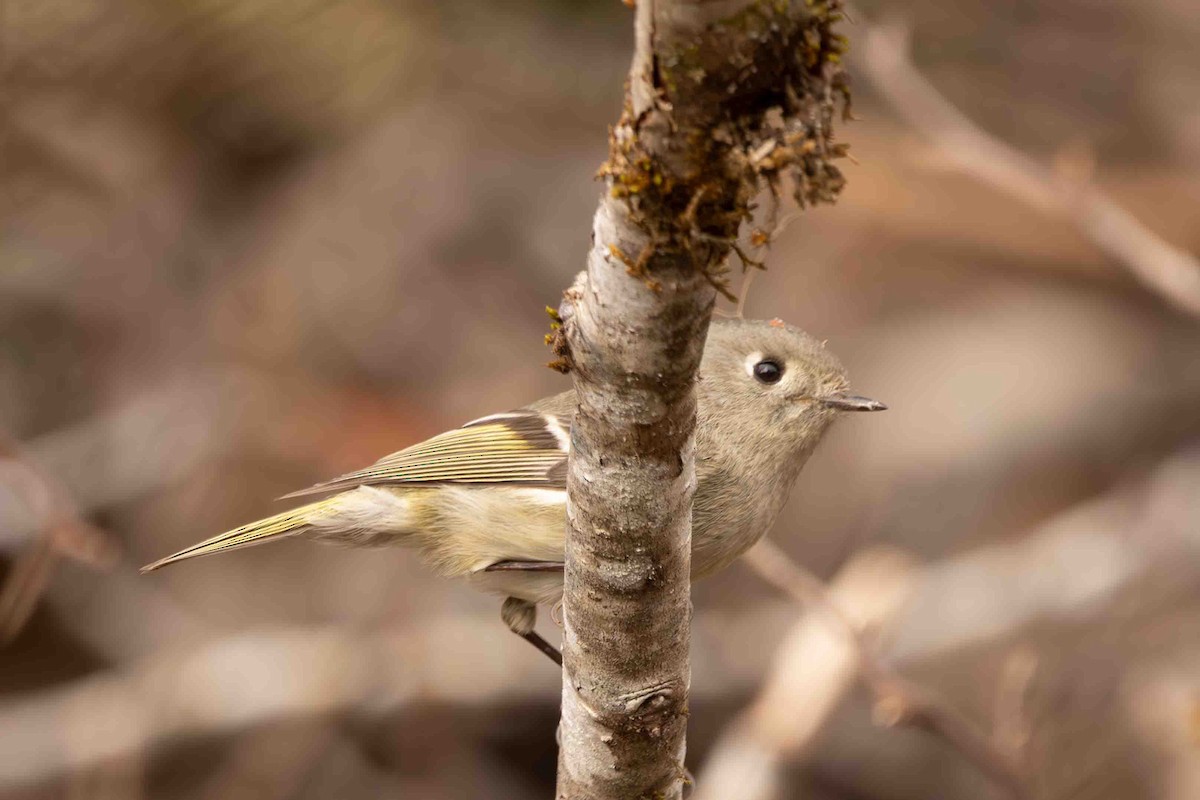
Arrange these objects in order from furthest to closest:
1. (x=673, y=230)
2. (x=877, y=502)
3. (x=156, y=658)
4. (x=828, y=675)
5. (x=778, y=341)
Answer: (x=877, y=502)
(x=156, y=658)
(x=828, y=675)
(x=778, y=341)
(x=673, y=230)

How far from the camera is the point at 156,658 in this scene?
4559 mm

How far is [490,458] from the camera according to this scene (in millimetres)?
2820

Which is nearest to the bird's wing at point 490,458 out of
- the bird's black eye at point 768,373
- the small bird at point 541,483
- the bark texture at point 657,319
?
the small bird at point 541,483

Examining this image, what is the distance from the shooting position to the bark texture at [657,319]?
45.3 inches

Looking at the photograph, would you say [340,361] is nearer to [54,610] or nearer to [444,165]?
[444,165]

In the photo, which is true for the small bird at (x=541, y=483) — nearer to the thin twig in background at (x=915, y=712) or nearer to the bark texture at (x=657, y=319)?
the thin twig in background at (x=915, y=712)

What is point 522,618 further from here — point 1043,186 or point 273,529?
point 1043,186

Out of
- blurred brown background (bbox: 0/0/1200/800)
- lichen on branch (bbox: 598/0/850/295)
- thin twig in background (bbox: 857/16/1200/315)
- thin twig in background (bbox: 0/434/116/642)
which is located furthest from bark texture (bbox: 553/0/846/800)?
blurred brown background (bbox: 0/0/1200/800)

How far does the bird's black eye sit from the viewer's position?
8.77ft

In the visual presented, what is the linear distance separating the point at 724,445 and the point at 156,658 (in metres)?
2.95

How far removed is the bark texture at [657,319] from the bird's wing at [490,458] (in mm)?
977

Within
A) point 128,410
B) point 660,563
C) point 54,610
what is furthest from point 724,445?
point 128,410

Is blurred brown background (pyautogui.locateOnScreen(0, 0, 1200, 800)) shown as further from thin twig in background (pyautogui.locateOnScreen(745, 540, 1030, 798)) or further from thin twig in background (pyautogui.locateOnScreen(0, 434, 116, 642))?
thin twig in background (pyautogui.locateOnScreen(745, 540, 1030, 798))

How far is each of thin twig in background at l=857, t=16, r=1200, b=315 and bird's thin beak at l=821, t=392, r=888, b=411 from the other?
1.09 meters
